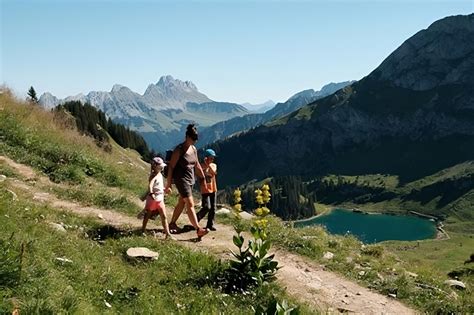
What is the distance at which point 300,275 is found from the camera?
42.5 ft

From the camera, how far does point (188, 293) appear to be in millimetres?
10195

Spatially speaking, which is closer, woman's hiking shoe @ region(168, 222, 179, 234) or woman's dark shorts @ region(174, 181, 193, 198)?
woman's dark shorts @ region(174, 181, 193, 198)

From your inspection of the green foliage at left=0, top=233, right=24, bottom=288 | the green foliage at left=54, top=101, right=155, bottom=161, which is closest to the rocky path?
the green foliage at left=0, top=233, right=24, bottom=288

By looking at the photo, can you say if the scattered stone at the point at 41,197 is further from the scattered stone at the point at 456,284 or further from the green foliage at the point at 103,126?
the green foliage at the point at 103,126

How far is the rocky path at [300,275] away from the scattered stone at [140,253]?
2.00 meters

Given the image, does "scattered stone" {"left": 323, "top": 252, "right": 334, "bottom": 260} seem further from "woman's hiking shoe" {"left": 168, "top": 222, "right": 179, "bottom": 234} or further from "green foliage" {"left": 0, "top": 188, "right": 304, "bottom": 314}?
"woman's hiking shoe" {"left": 168, "top": 222, "right": 179, "bottom": 234}

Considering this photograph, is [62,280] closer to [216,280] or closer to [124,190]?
[216,280]

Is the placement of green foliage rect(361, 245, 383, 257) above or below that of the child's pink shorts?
below

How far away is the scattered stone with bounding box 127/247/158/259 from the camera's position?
39.1 feet

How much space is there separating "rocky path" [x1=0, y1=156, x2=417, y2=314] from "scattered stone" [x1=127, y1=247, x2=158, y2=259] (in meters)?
2.00

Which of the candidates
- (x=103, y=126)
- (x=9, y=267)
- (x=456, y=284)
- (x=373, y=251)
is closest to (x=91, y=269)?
(x=9, y=267)

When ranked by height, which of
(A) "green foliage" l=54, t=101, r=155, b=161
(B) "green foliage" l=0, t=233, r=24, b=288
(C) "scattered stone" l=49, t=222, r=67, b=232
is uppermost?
(A) "green foliage" l=54, t=101, r=155, b=161

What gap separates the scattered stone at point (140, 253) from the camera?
1191cm

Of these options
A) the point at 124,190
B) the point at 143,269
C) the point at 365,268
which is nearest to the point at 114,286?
the point at 143,269
